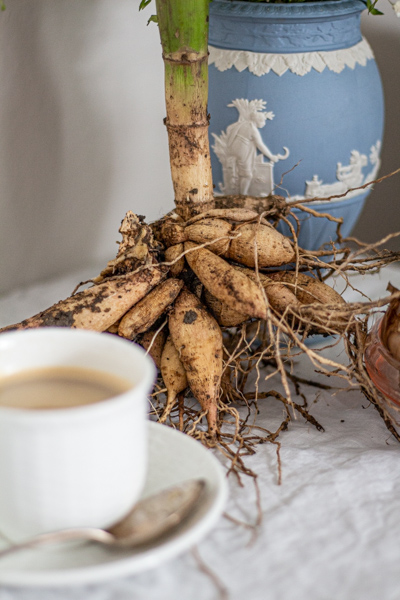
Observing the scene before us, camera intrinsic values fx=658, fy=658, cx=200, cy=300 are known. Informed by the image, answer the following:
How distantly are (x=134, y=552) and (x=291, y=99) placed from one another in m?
0.49

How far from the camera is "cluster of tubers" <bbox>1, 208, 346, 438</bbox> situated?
1.81ft

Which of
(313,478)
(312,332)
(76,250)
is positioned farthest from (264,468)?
(76,250)

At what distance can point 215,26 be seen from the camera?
0.69m

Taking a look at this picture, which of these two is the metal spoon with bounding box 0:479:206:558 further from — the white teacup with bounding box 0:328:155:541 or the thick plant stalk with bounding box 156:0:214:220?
the thick plant stalk with bounding box 156:0:214:220

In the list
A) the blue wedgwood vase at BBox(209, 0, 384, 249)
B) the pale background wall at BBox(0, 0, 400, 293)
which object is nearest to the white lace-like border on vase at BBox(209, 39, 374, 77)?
the blue wedgwood vase at BBox(209, 0, 384, 249)

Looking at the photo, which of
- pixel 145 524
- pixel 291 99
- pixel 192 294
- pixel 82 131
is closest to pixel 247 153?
pixel 291 99

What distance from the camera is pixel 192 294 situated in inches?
23.2

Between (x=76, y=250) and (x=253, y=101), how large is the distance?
417 millimetres

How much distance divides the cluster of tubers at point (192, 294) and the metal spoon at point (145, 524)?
0.59ft

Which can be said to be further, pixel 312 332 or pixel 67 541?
pixel 312 332

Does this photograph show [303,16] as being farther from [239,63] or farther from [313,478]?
[313,478]

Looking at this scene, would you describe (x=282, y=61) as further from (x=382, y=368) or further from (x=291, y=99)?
(x=382, y=368)

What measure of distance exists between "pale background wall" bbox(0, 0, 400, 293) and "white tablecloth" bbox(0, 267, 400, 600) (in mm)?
478

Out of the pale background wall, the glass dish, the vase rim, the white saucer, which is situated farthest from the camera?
the pale background wall
